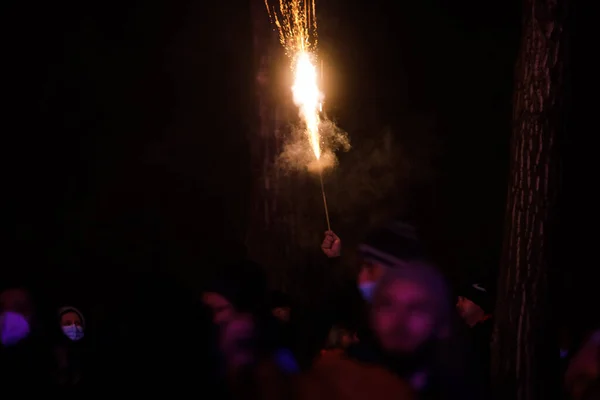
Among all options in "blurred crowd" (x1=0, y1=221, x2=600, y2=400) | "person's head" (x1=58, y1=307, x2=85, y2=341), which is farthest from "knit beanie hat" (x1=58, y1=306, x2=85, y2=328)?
"blurred crowd" (x1=0, y1=221, x2=600, y2=400)

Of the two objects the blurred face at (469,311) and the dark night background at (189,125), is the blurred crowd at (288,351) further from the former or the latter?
the dark night background at (189,125)

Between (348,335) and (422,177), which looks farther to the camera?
(422,177)

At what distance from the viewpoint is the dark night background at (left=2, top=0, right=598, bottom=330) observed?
38.2 feet

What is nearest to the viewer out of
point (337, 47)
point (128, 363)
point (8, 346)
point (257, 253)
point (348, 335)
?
point (128, 363)

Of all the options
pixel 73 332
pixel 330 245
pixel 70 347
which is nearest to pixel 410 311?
pixel 330 245

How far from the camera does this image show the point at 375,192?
1172cm

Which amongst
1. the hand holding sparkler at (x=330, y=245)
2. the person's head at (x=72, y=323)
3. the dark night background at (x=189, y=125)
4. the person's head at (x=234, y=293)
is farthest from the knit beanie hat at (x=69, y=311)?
the dark night background at (x=189, y=125)

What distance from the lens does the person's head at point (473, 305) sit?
20.2 feet

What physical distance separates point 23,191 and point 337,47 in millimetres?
5606

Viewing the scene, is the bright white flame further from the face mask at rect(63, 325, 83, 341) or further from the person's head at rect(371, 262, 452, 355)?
the person's head at rect(371, 262, 452, 355)

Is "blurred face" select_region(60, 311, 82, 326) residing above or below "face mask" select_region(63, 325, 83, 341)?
above

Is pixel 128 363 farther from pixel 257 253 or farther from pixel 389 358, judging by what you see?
pixel 257 253

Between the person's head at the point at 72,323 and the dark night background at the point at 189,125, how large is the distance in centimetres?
445

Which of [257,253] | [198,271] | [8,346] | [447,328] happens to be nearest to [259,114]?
[257,253]
